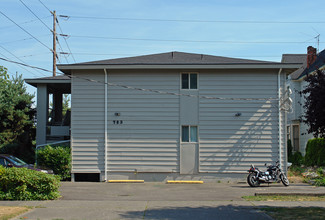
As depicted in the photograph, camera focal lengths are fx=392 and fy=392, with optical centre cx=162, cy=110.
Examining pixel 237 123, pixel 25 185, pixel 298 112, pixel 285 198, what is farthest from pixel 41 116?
pixel 298 112

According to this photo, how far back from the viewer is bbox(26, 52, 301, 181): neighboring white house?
1884 centimetres

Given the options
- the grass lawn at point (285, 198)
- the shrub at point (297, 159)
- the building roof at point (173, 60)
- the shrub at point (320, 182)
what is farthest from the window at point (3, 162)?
the shrub at point (297, 159)

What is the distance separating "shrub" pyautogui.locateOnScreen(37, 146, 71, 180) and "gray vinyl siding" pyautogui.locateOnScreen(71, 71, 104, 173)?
350 millimetres

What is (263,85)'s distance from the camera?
19078 millimetres

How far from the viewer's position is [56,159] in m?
18.7

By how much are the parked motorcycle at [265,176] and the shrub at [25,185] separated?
8.44m

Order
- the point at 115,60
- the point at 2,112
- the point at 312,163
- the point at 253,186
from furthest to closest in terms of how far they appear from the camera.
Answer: the point at 2,112
the point at 312,163
the point at 115,60
the point at 253,186

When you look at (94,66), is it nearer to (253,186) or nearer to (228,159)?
(228,159)

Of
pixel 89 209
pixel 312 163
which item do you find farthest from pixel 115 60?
pixel 312 163

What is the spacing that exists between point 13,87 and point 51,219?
2036 centimetres

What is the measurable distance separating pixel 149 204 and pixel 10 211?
12.9 feet

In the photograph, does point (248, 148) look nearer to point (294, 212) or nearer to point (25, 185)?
point (294, 212)

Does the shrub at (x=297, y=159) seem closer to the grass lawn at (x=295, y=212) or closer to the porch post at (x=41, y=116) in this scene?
the grass lawn at (x=295, y=212)

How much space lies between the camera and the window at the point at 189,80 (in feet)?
63.3
